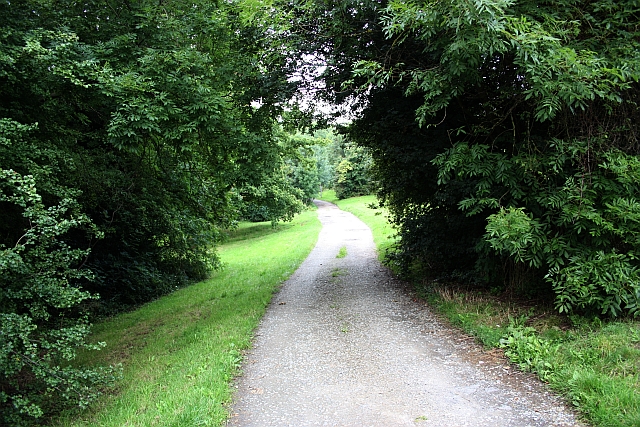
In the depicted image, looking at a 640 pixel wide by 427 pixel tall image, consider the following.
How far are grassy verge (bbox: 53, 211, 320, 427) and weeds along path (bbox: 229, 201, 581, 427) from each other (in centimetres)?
29

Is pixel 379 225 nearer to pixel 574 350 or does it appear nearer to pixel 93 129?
pixel 93 129

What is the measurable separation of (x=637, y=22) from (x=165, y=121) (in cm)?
661

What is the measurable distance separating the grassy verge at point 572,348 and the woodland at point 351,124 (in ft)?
0.99

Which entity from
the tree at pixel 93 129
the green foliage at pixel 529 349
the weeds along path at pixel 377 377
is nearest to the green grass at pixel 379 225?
the weeds along path at pixel 377 377

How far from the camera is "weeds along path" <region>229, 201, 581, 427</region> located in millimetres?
3863

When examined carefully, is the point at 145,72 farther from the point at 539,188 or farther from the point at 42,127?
the point at 539,188

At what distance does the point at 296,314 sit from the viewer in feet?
25.6

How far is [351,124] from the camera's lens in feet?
33.8

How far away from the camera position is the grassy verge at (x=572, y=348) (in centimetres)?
362

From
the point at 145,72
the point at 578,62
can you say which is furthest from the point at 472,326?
the point at 145,72

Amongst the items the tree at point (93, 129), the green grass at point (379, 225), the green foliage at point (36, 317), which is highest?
the tree at point (93, 129)

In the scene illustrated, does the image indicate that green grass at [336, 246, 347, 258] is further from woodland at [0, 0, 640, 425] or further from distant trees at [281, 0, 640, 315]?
distant trees at [281, 0, 640, 315]

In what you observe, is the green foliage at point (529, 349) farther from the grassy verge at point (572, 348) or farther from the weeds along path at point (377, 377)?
the weeds along path at point (377, 377)

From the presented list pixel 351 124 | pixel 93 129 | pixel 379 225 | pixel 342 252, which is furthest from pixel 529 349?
pixel 379 225
